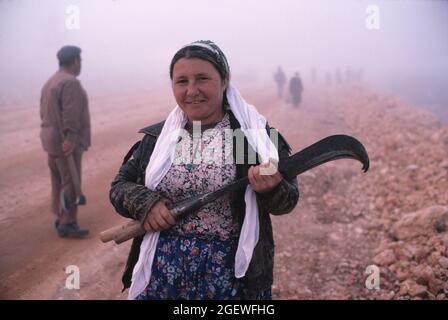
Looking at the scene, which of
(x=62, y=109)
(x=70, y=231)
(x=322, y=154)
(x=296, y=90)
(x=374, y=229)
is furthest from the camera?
(x=296, y=90)

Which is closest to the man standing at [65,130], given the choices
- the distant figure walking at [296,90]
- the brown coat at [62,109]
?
the brown coat at [62,109]

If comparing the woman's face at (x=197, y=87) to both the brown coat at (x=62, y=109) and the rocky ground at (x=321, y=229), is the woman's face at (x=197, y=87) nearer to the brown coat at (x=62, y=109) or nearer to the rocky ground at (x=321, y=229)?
the rocky ground at (x=321, y=229)

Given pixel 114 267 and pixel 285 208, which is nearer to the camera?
pixel 285 208

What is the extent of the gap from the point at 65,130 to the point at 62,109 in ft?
0.71

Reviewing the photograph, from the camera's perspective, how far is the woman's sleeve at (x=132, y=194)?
163 cm

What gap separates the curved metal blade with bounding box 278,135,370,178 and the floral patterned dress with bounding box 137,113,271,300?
0.73 ft

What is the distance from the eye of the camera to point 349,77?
36.1 metres

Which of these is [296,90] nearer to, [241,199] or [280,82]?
[280,82]

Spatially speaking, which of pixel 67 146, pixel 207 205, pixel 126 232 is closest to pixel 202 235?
pixel 207 205

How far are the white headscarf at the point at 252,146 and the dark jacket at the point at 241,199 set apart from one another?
36 millimetres

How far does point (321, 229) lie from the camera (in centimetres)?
472

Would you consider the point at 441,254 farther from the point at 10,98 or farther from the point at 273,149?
the point at 10,98

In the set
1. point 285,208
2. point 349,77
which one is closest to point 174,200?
point 285,208

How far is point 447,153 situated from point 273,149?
19.3 ft
